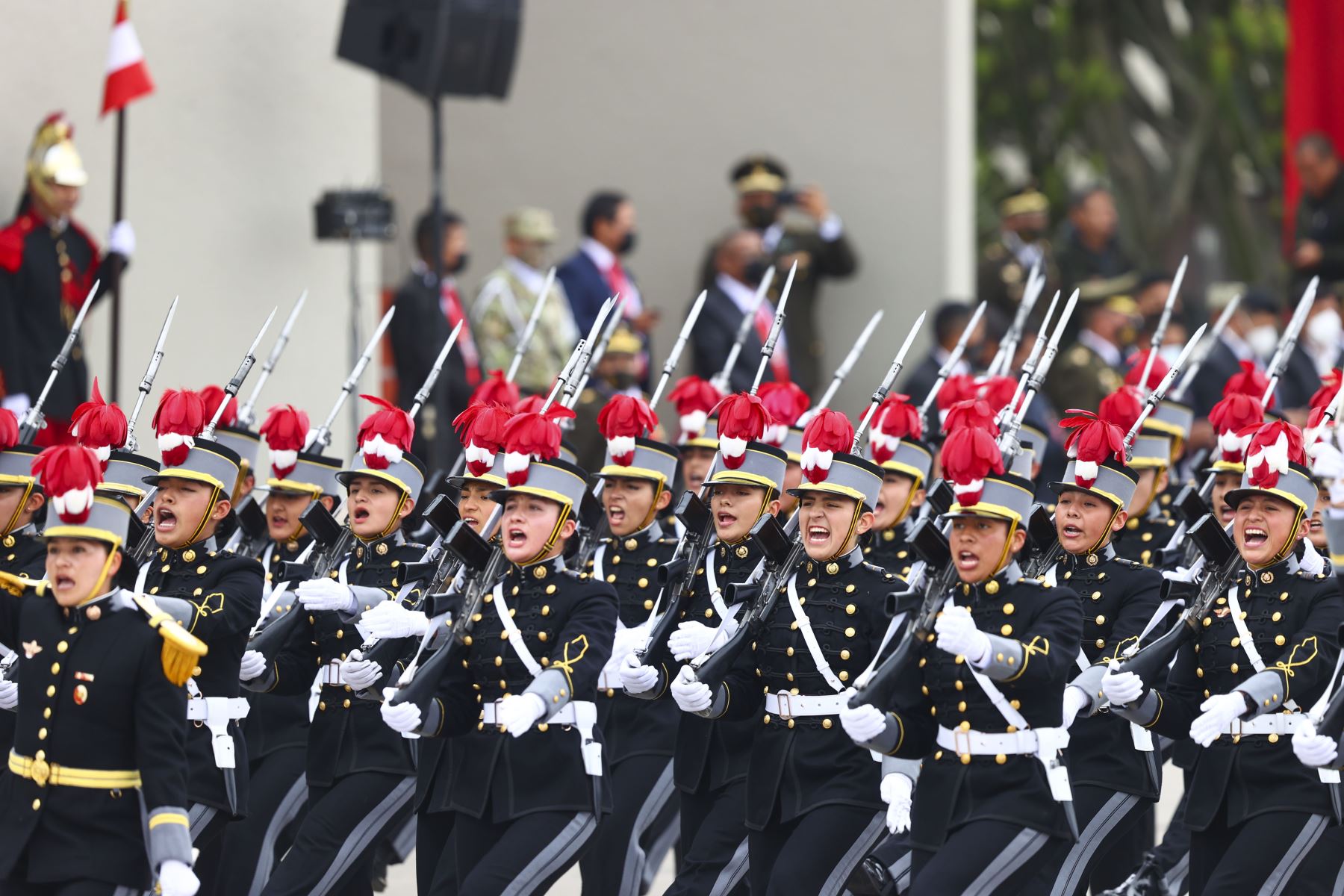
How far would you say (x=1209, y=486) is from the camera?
9453mm

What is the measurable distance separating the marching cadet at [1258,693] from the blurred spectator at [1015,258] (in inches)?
326

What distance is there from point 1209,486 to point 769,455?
1738 millimetres

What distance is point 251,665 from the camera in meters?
8.28

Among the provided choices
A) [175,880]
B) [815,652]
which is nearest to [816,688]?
[815,652]

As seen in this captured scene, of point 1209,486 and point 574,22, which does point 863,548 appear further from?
point 574,22

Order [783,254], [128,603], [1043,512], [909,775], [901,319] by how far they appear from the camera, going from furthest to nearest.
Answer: [901,319] → [783,254] → [1043,512] → [909,775] → [128,603]

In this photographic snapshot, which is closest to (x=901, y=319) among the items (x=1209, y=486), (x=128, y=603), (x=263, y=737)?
(x=1209, y=486)

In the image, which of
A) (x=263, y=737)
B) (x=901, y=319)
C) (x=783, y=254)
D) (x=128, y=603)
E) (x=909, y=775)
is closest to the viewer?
(x=128, y=603)

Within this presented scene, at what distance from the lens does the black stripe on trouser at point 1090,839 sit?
7.75 meters

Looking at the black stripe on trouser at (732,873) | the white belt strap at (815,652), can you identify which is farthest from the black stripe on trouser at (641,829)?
the white belt strap at (815,652)

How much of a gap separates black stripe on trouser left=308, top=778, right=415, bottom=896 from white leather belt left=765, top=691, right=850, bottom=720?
3.91 feet

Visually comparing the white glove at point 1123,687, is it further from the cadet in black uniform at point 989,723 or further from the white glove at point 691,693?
the white glove at point 691,693

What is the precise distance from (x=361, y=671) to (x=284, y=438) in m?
1.67

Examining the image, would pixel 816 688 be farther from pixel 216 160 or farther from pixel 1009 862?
pixel 216 160
